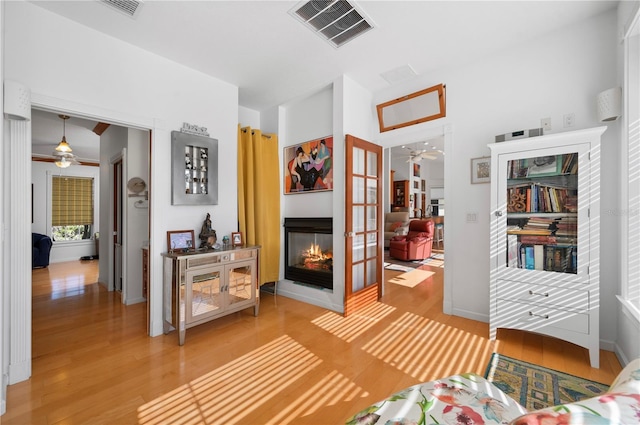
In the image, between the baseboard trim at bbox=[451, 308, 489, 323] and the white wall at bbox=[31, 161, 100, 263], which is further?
the white wall at bbox=[31, 161, 100, 263]

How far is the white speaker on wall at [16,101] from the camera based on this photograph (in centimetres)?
182

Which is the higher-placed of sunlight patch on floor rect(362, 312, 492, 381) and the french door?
the french door

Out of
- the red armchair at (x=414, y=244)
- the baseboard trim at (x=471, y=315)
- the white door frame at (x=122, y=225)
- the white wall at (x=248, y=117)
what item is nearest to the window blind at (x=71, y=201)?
the white door frame at (x=122, y=225)

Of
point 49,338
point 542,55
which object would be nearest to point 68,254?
point 49,338

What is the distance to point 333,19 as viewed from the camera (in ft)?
7.64

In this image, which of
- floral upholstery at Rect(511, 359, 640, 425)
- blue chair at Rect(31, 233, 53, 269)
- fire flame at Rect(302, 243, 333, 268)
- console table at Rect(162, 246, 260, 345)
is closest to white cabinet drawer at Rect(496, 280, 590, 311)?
fire flame at Rect(302, 243, 333, 268)

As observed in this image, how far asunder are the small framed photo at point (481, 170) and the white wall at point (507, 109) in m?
0.06

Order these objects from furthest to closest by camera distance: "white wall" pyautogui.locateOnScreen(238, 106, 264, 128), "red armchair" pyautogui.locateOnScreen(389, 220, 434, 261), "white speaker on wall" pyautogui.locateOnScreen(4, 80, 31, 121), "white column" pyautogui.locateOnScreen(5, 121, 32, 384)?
1. "red armchair" pyautogui.locateOnScreen(389, 220, 434, 261)
2. "white wall" pyautogui.locateOnScreen(238, 106, 264, 128)
3. "white column" pyautogui.locateOnScreen(5, 121, 32, 384)
4. "white speaker on wall" pyautogui.locateOnScreen(4, 80, 31, 121)

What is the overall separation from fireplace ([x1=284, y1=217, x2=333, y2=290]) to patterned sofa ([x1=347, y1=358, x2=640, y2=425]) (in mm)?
2357

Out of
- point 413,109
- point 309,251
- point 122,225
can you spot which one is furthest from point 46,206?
point 413,109

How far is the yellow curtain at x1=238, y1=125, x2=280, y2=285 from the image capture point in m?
3.63

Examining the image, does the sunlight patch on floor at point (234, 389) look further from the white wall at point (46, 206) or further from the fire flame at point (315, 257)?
the white wall at point (46, 206)

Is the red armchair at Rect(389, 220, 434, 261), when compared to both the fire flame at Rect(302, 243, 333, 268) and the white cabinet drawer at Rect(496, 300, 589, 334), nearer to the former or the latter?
the fire flame at Rect(302, 243, 333, 268)

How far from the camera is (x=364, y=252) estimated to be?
3600 mm
